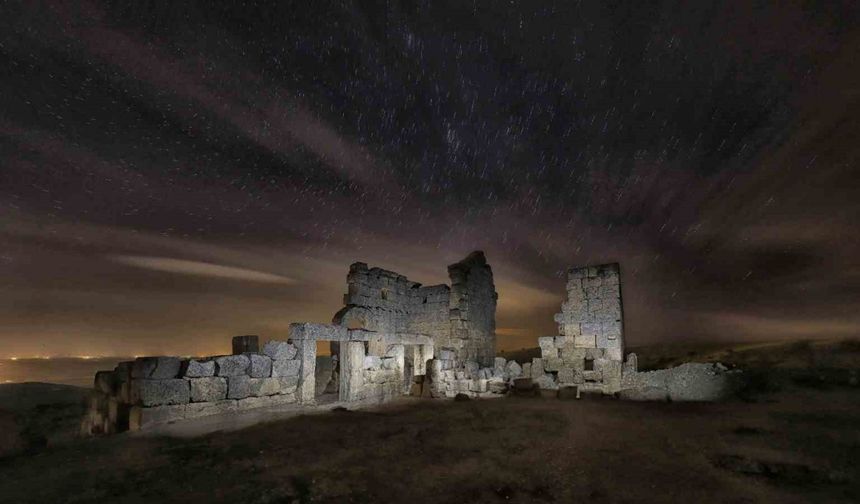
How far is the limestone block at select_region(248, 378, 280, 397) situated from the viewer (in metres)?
8.90

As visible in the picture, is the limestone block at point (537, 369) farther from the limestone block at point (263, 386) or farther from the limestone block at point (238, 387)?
the limestone block at point (238, 387)

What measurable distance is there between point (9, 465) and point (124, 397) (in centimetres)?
267

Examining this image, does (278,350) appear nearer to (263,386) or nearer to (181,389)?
(263,386)

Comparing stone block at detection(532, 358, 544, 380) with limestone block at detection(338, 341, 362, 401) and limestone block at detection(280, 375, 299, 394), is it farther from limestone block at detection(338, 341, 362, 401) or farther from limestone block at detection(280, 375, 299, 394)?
limestone block at detection(280, 375, 299, 394)

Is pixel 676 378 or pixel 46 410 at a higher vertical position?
pixel 676 378

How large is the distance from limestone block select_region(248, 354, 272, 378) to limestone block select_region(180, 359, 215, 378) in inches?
37.3

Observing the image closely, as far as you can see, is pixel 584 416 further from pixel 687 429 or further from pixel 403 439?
pixel 403 439

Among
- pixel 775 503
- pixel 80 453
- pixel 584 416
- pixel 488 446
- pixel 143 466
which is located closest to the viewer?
pixel 775 503

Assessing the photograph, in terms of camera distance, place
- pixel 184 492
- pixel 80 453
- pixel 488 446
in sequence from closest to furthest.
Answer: pixel 184 492 < pixel 80 453 < pixel 488 446

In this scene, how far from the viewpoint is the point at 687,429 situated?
6.52 meters

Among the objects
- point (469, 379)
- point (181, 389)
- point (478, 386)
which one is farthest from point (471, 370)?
point (181, 389)

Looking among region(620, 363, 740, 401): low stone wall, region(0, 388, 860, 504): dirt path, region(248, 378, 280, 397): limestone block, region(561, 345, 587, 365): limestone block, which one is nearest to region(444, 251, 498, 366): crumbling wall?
region(561, 345, 587, 365): limestone block

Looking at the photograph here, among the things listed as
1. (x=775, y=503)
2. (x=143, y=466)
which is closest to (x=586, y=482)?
(x=775, y=503)

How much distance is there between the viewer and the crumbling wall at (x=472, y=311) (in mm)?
18422
